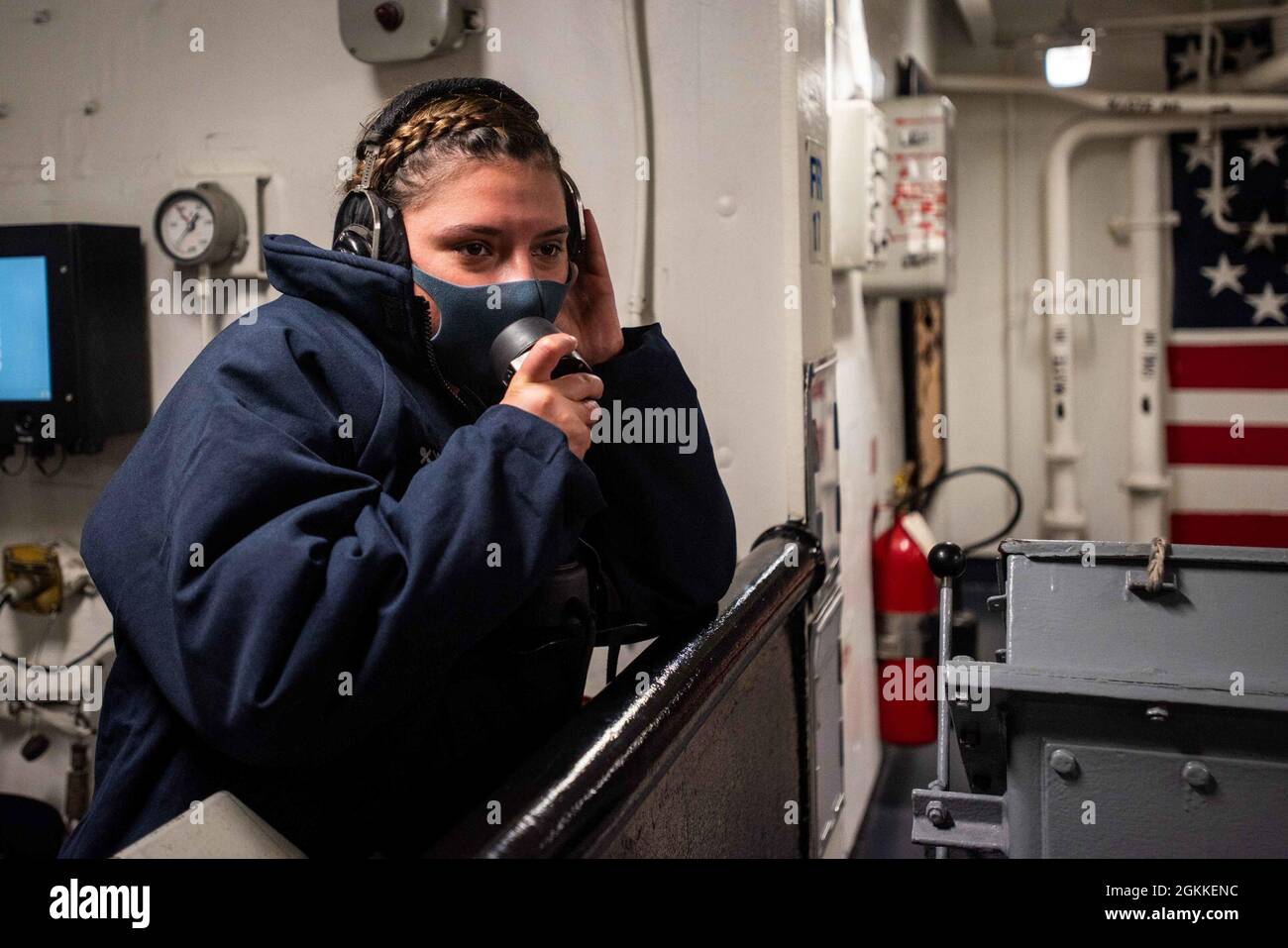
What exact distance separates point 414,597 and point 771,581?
0.97 metres

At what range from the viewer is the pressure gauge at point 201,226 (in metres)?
2.57

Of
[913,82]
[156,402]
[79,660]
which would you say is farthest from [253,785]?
[913,82]

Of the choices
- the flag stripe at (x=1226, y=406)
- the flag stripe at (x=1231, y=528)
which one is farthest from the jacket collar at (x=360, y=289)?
the flag stripe at (x=1226, y=406)

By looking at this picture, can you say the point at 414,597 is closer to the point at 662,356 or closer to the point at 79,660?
the point at 662,356

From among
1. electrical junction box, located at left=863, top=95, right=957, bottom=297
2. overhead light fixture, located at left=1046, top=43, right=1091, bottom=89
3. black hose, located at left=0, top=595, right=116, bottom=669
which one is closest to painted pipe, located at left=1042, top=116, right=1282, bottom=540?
overhead light fixture, located at left=1046, top=43, right=1091, bottom=89

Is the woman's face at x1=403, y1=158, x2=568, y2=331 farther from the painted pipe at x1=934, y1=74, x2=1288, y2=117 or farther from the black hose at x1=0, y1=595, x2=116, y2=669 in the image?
the painted pipe at x1=934, y1=74, x2=1288, y2=117

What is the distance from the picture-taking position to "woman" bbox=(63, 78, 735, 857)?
0.97 metres

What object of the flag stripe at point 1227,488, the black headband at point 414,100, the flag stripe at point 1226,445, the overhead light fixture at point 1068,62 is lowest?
the flag stripe at point 1227,488

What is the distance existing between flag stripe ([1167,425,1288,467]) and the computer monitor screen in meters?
4.85

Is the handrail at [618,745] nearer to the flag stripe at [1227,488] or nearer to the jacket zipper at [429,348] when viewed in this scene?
the jacket zipper at [429,348]

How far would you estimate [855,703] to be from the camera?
3.37 metres

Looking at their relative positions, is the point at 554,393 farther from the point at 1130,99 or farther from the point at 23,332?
the point at 1130,99

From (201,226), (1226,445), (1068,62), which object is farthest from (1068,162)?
(201,226)

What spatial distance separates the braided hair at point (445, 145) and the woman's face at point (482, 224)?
14 millimetres
